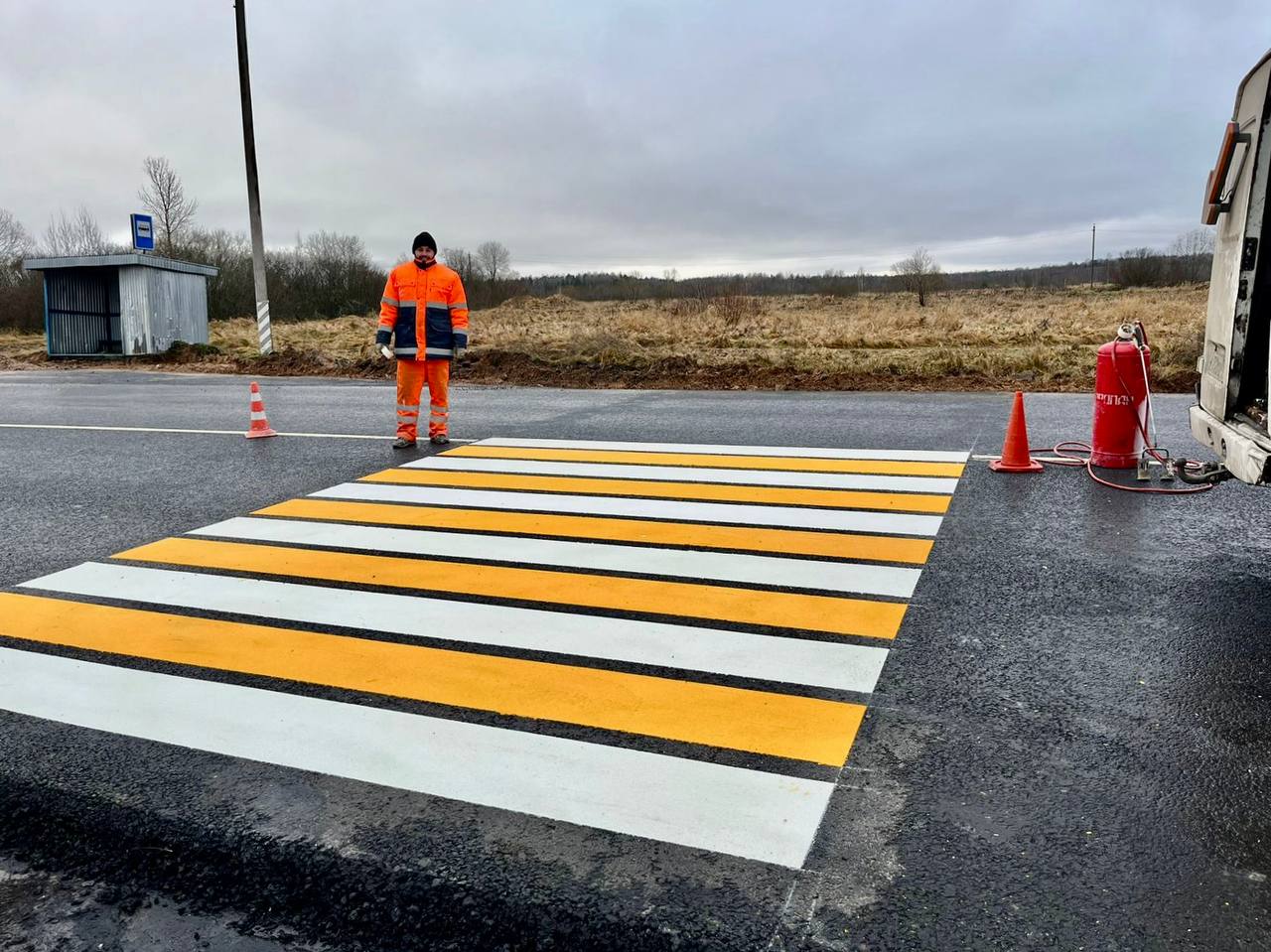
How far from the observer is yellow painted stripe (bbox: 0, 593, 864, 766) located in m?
3.24

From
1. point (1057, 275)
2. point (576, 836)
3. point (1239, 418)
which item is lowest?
point (576, 836)

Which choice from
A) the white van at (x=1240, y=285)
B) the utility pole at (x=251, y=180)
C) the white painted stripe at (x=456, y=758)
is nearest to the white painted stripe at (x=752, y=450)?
the white van at (x=1240, y=285)

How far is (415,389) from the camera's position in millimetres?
9383

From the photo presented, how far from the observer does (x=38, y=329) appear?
40.4 meters

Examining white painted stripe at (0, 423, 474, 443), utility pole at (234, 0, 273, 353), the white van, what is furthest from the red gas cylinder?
utility pole at (234, 0, 273, 353)

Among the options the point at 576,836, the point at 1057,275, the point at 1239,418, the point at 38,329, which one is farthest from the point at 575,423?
the point at 1057,275

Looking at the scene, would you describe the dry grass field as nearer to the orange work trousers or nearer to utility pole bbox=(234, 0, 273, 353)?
utility pole bbox=(234, 0, 273, 353)

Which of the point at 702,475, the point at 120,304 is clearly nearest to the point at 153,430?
the point at 702,475

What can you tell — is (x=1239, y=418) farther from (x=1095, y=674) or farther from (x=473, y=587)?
(x=473, y=587)

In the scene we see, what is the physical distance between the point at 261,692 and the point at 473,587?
1.36 meters

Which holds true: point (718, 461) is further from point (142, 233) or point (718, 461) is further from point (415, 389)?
point (142, 233)

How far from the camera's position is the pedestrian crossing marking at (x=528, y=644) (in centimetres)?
298

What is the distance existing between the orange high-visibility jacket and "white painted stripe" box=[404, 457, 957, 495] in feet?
4.30

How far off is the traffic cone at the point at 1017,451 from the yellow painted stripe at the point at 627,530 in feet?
7.82
